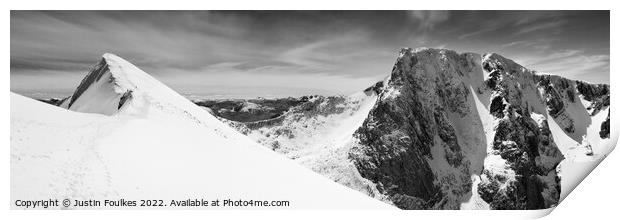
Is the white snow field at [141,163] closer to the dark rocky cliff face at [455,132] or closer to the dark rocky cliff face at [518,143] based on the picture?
the dark rocky cliff face at [455,132]

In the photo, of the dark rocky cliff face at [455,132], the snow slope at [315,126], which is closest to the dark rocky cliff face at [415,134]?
the dark rocky cliff face at [455,132]

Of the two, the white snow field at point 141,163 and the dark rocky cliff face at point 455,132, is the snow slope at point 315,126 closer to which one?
the dark rocky cliff face at point 455,132

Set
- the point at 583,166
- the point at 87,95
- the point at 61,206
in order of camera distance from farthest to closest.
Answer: the point at 87,95 → the point at 583,166 → the point at 61,206

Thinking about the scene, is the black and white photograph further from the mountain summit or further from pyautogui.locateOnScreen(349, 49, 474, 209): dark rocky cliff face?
pyautogui.locateOnScreen(349, 49, 474, 209): dark rocky cliff face

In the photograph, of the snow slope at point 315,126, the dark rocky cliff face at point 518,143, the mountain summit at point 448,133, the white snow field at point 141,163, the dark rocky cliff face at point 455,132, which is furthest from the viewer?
the snow slope at point 315,126

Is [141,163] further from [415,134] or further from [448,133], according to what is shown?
[448,133]

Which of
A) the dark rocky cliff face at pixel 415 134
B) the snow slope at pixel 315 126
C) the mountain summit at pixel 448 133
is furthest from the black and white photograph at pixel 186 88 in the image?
the snow slope at pixel 315 126

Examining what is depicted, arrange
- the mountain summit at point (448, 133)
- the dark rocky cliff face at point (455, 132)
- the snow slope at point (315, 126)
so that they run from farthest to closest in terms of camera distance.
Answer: the snow slope at point (315, 126)
the dark rocky cliff face at point (455, 132)
the mountain summit at point (448, 133)

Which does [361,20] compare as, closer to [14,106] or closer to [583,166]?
[583,166]

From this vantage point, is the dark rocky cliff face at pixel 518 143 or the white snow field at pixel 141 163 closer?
the white snow field at pixel 141 163
